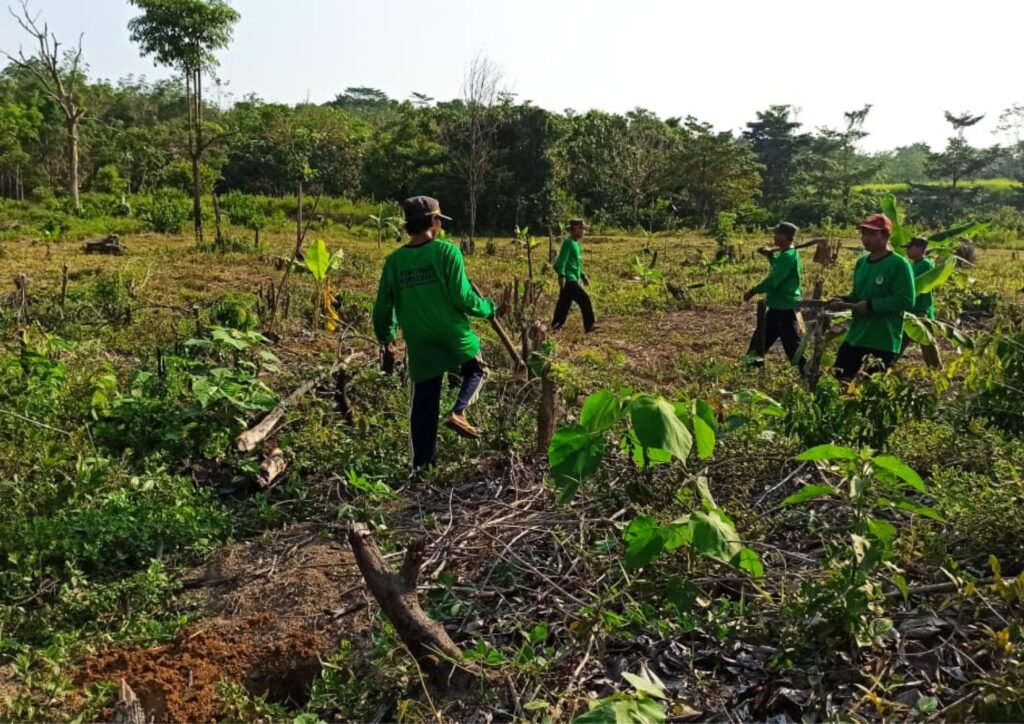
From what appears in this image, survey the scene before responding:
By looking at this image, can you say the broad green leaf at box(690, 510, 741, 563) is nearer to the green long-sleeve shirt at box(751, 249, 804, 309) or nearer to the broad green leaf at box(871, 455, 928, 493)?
the broad green leaf at box(871, 455, 928, 493)

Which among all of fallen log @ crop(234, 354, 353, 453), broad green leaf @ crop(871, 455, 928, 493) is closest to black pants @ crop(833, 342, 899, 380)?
broad green leaf @ crop(871, 455, 928, 493)

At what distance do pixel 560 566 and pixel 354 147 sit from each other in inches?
1046

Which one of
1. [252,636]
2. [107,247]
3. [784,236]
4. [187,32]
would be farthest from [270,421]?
[187,32]

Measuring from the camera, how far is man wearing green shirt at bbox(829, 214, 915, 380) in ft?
15.1

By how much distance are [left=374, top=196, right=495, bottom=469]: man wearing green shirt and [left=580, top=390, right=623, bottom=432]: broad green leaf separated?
194 cm

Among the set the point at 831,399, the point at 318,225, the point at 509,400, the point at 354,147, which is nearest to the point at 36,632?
the point at 509,400

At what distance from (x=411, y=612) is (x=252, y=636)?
0.90 metres

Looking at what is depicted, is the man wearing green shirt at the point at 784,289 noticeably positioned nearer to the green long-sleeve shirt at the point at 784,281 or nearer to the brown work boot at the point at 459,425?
the green long-sleeve shirt at the point at 784,281

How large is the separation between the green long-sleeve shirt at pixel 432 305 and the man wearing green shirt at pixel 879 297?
206cm

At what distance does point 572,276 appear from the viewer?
861 cm

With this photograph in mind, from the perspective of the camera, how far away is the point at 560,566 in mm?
2973

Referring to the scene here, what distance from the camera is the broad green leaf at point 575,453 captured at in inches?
94.3

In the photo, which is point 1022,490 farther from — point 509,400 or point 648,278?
point 648,278

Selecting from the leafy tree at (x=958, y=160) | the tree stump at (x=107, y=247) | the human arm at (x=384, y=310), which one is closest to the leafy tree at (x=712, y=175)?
the leafy tree at (x=958, y=160)
